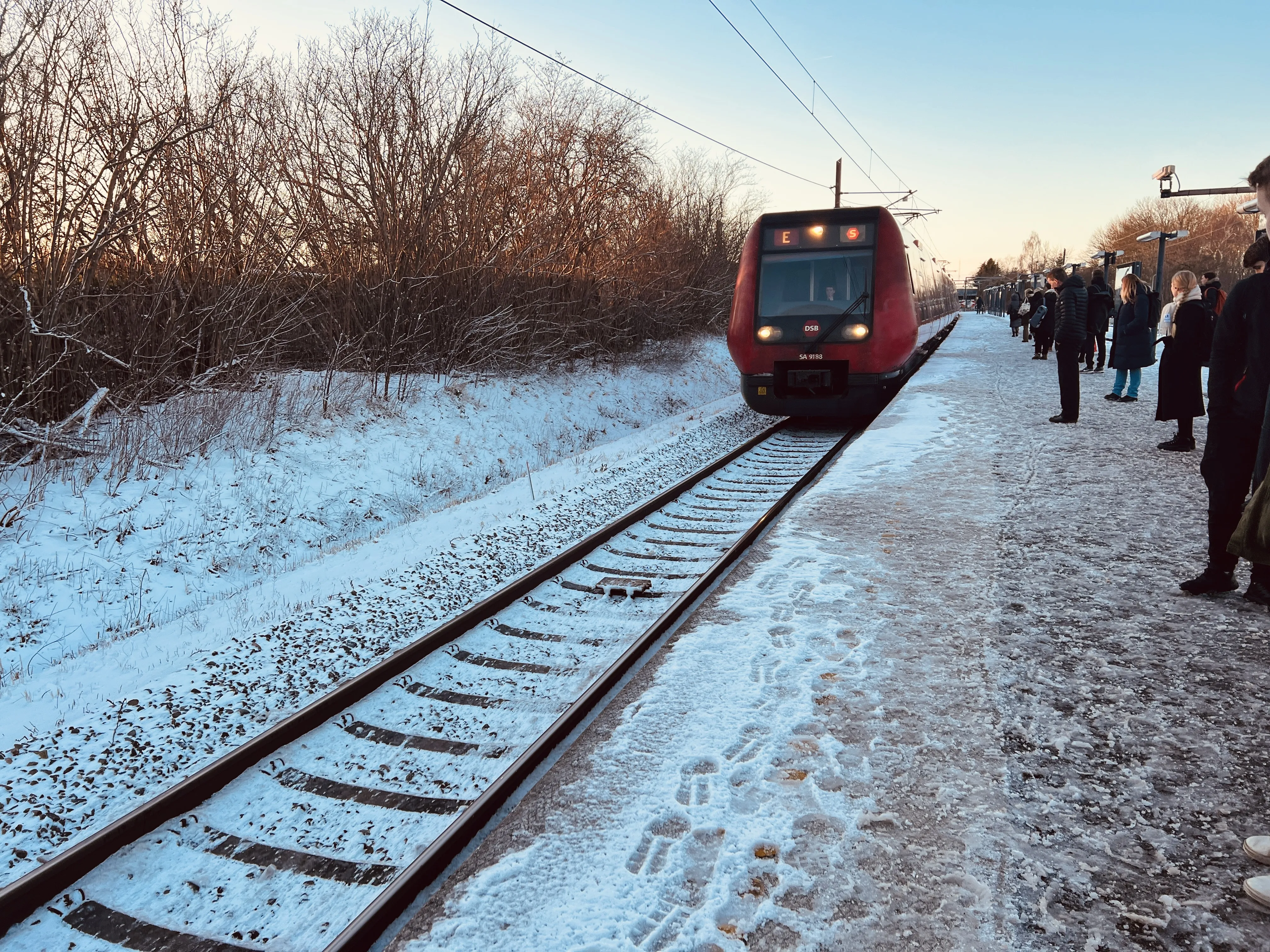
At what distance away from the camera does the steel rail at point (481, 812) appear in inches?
89.1

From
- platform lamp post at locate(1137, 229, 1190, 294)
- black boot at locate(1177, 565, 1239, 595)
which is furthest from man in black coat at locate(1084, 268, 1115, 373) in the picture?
black boot at locate(1177, 565, 1239, 595)

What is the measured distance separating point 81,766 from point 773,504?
206 inches

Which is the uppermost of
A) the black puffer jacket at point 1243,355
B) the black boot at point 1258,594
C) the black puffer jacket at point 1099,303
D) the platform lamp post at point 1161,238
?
the platform lamp post at point 1161,238

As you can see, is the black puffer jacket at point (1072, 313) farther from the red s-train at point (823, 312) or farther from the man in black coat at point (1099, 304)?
the man in black coat at point (1099, 304)

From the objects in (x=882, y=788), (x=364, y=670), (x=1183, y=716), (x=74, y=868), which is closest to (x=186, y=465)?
(x=364, y=670)

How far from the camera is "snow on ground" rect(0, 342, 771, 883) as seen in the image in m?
3.51

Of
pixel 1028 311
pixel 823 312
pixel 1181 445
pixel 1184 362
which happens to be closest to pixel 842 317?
pixel 823 312

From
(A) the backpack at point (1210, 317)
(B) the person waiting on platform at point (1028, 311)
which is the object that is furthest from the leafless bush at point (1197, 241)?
(A) the backpack at point (1210, 317)

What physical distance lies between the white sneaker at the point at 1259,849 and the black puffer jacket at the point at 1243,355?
87.6 inches

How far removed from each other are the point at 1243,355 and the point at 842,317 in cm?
655

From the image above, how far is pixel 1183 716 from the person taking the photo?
322 cm

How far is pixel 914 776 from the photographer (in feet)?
9.39

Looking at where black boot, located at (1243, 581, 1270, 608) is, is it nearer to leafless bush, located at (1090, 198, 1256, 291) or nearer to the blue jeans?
the blue jeans

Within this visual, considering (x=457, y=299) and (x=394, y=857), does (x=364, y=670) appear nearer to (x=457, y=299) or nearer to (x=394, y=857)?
(x=394, y=857)
